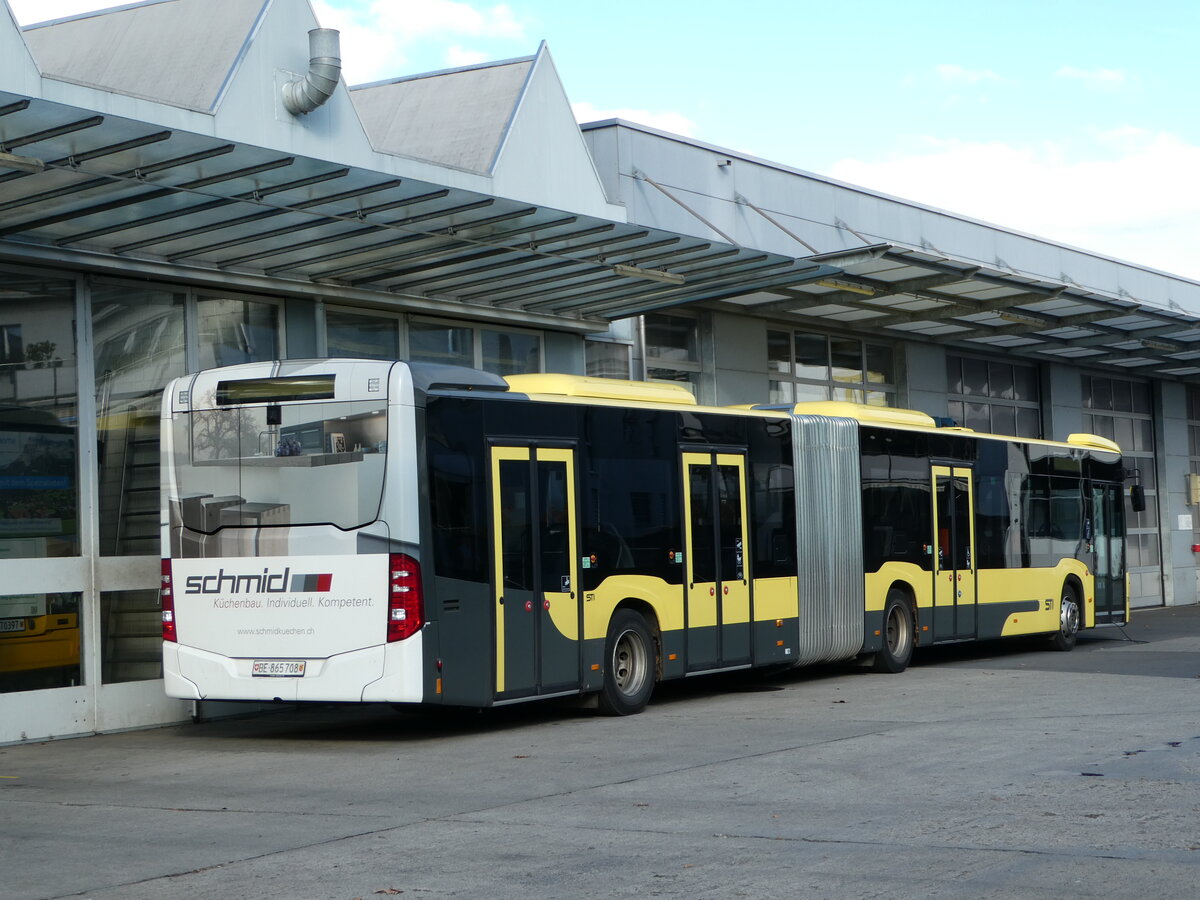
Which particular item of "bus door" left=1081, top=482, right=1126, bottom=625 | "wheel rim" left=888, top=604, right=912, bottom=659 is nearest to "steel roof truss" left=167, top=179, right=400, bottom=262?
"wheel rim" left=888, top=604, right=912, bottom=659

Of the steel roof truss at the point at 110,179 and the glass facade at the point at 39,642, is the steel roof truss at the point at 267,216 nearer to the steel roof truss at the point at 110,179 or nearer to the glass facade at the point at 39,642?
the steel roof truss at the point at 110,179

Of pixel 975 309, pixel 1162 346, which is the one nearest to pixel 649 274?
pixel 975 309

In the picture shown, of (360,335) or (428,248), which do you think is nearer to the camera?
(428,248)

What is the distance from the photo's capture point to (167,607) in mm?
13086

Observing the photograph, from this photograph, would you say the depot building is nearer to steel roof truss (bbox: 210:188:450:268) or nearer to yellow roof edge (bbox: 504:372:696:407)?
steel roof truss (bbox: 210:188:450:268)

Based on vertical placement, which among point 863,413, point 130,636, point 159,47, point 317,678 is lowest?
point 317,678

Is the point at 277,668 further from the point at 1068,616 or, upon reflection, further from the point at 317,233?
the point at 1068,616

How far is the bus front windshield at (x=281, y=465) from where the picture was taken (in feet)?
40.4

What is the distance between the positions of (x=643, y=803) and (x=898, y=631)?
35.1 feet

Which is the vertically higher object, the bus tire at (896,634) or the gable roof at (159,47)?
the gable roof at (159,47)

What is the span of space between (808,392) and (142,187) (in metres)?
15.1

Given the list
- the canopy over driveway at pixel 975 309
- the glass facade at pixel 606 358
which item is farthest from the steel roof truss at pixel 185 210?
the canopy over driveway at pixel 975 309

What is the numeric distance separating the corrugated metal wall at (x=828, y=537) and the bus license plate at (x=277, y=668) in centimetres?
670

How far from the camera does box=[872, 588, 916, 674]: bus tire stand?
18.9m
